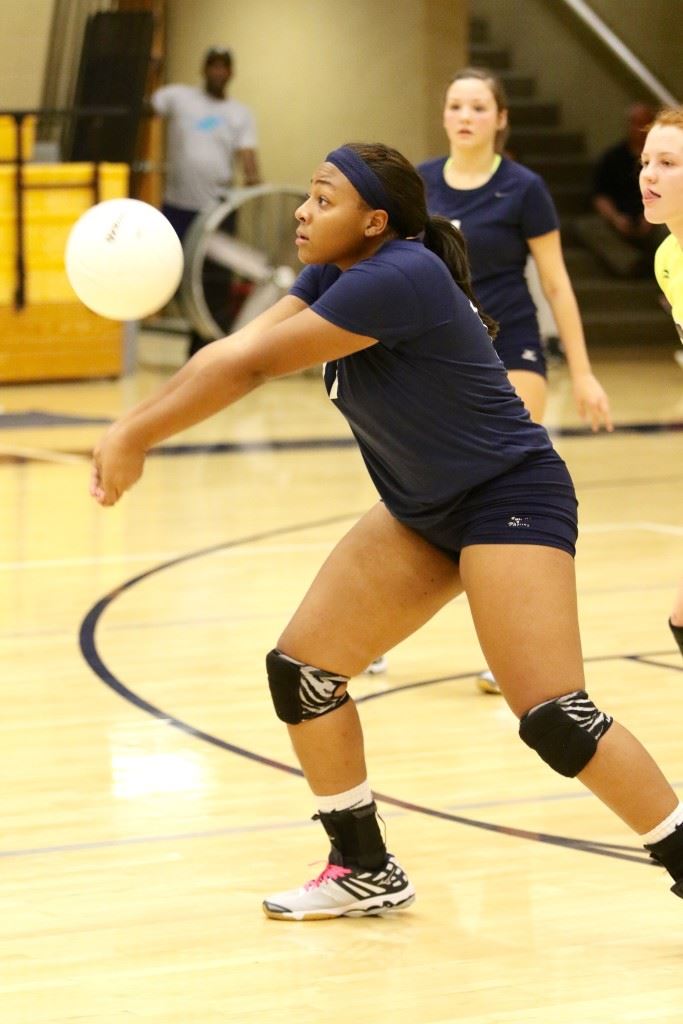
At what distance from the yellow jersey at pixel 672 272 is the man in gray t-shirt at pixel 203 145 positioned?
33.0ft

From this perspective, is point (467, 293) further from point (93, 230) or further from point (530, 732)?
point (93, 230)

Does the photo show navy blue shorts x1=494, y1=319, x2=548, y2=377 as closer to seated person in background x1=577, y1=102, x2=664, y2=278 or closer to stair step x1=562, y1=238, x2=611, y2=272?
seated person in background x1=577, y1=102, x2=664, y2=278

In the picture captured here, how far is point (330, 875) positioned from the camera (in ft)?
11.6

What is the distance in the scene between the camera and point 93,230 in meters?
4.18

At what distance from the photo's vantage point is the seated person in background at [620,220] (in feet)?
52.9

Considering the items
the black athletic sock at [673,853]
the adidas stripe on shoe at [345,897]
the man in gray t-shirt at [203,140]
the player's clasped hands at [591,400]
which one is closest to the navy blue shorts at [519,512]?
the black athletic sock at [673,853]

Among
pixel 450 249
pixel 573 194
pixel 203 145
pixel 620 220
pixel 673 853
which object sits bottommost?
pixel 620 220

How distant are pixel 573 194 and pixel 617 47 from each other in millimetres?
1464

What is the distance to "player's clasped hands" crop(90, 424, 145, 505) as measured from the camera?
2982 millimetres

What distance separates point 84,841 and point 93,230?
1.36m

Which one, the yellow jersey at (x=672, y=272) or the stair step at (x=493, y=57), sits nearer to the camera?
the yellow jersey at (x=672, y=272)

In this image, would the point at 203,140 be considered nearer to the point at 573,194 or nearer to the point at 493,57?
the point at 573,194

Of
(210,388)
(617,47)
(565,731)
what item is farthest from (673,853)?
(617,47)

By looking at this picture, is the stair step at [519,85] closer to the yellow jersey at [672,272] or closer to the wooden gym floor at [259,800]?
the wooden gym floor at [259,800]
